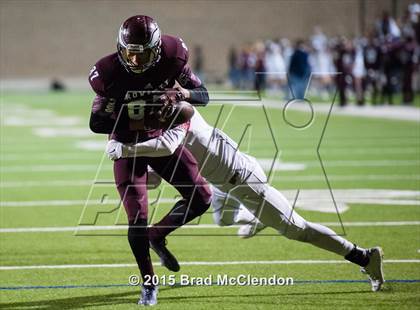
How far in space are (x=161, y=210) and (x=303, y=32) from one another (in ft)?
94.1

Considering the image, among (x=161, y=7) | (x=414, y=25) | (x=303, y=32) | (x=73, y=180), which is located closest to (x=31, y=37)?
(x=161, y=7)

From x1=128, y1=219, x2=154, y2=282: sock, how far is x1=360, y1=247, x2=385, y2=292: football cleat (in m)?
1.20

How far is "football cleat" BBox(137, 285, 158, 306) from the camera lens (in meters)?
4.68

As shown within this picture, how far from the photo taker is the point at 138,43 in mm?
4562

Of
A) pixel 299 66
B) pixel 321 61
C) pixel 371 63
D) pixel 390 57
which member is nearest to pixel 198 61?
pixel 321 61

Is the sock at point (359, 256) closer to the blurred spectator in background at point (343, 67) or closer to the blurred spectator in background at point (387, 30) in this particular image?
the blurred spectator in background at point (343, 67)

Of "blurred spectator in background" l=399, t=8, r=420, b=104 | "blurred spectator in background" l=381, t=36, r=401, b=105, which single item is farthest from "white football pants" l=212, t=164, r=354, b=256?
"blurred spectator in background" l=381, t=36, r=401, b=105

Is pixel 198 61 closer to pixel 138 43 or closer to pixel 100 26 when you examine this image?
pixel 100 26

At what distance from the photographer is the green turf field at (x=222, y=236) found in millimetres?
4902

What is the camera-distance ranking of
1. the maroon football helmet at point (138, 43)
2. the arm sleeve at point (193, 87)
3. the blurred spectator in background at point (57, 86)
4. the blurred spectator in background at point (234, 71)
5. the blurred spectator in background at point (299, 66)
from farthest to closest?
the blurred spectator in background at point (57, 86) → the blurred spectator in background at point (234, 71) → the blurred spectator in background at point (299, 66) → the arm sleeve at point (193, 87) → the maroon football helmet at point (138, 43)

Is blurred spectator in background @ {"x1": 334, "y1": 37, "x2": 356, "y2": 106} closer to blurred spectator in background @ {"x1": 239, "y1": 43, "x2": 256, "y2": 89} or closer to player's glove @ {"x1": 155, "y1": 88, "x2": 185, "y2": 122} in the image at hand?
blurred spectator in background @ {"x1": 239, "y1": 43, "x2": 256, "y2": 89}

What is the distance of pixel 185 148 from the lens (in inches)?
200

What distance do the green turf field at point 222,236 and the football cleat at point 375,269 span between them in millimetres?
69

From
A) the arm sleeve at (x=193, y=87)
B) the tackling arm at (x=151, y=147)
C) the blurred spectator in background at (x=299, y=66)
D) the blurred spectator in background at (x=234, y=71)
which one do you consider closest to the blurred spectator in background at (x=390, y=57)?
the blurred spectator in background at (x=299, y=66)
